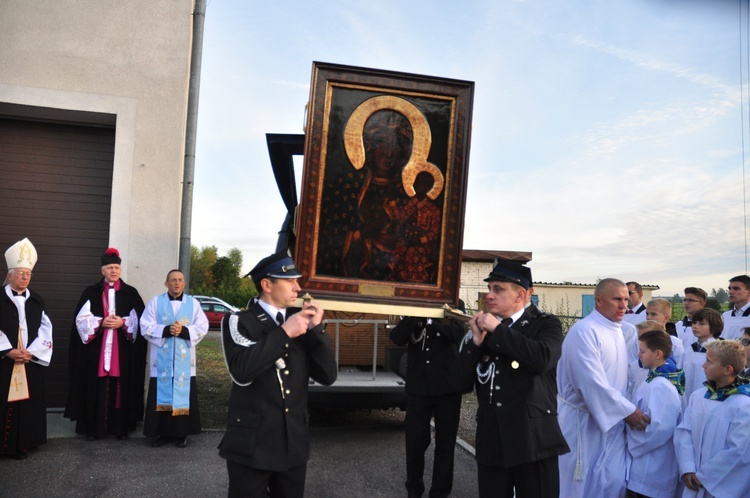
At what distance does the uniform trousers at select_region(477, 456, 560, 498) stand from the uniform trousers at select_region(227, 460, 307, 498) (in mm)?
1163

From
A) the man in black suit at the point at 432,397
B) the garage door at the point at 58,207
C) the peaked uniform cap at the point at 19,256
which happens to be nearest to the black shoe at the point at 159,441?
the garage door at the point at 58,207

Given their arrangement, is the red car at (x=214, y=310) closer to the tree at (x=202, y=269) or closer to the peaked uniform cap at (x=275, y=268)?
the peaked uniform cap at (x=275, y=268)

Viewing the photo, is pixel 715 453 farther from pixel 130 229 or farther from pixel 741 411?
pixel 130 229

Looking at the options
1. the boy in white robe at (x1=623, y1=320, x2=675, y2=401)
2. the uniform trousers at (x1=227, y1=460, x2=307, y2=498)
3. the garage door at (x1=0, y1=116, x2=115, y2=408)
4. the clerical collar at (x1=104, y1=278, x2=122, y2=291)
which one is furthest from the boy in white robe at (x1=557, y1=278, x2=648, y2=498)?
the garage door at (x1=0, y1=116, x2=115, y2=408)

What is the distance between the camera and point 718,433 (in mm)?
4059

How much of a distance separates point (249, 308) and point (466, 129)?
2.16 m

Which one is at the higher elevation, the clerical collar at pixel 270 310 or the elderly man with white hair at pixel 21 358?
the clerical collar at pixel 270 310

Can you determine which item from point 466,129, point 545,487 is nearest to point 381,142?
point 466,129

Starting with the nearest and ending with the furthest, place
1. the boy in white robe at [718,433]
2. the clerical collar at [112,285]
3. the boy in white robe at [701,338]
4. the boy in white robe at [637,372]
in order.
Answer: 1. the boy in white robe at [718,433]
2. the boy in white robe at [637,372]
3. the boy in white robe at [701,338]
4. the clerical collar at [112,285]

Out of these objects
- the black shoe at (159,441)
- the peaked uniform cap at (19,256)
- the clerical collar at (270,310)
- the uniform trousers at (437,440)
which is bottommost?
the black shoe at (159,441)

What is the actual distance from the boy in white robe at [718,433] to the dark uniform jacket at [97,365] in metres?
5.97

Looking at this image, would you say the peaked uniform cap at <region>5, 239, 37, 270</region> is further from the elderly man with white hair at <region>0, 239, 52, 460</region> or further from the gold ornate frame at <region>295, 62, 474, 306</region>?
the gold ornate frame at <region>295, 62, 474, 306</region>

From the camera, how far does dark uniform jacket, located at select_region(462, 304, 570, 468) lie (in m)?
3.51

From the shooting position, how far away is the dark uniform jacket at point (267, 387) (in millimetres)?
3117
